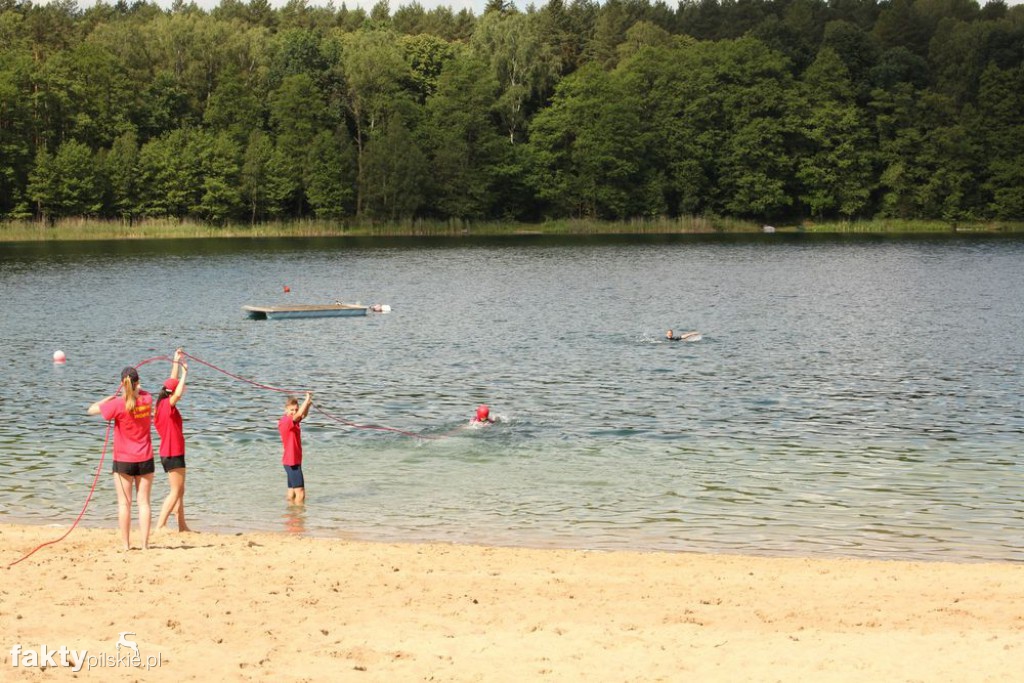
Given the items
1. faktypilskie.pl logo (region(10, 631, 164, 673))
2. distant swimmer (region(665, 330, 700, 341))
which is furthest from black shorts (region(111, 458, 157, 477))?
distant swimmer (region(665, 330, 700, 341))

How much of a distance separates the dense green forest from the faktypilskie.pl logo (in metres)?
112

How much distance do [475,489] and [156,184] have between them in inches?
4213

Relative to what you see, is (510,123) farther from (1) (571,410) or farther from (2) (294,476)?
(2) (294,476)

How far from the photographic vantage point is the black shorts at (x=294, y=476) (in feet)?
63.3

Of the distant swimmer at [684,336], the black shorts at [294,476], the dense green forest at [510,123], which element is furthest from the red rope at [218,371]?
the dense green forest at [510,123]

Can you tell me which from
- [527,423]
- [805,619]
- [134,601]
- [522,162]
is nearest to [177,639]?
[134,601]

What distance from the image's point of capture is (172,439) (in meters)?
16.6

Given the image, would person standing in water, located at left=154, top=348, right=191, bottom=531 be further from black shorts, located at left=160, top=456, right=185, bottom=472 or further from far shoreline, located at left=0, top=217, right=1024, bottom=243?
far shoreline, located at left=0, top=217, right=1024, bottom=243

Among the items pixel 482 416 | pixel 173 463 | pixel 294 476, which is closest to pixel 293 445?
pixel 294 476

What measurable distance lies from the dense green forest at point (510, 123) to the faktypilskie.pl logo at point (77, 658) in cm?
11233

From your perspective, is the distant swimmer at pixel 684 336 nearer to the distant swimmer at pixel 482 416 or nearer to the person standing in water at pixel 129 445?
the distant swimmer at pixel 482 416

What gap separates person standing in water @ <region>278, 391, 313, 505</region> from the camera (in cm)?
1869

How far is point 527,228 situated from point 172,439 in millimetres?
117736

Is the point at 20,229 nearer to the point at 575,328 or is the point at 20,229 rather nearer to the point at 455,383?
the point at 575,328
